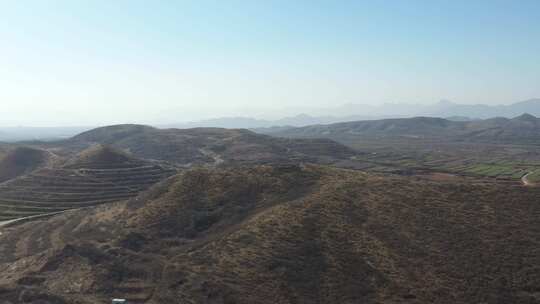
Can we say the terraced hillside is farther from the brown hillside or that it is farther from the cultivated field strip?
the brown hillside

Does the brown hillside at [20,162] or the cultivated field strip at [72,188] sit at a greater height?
the brown hillside at [20,162]

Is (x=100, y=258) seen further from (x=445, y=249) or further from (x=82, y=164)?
(x=82, y=164)

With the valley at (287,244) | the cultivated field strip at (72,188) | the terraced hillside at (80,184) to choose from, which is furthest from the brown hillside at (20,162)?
the valley at (287,244)

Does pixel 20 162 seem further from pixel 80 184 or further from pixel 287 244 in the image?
pixel 287 244

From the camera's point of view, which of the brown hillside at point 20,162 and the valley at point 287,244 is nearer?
the valley at point 287,244

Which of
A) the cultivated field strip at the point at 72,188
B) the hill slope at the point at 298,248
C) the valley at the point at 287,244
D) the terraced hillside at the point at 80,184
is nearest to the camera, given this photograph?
the hill slope at the point at 298,248

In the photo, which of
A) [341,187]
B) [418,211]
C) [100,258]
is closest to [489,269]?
[418,211]

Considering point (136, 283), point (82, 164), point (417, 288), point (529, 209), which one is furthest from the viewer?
point (82, 164)

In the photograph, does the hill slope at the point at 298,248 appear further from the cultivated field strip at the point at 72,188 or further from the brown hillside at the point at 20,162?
the brown hillside at the point at 20,162
